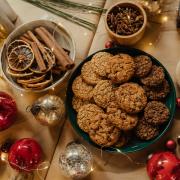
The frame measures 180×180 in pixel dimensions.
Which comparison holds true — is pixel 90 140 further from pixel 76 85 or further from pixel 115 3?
pixel 115 3

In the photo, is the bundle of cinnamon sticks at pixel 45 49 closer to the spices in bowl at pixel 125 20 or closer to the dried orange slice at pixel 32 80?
the dried orange slice at pixel 32 80

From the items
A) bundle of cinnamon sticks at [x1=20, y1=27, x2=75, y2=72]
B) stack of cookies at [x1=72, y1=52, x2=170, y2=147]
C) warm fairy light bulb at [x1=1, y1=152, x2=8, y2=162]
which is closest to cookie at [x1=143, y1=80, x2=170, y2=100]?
stack of cookies at [x1=72, y1=52, x2=170, y2=147]

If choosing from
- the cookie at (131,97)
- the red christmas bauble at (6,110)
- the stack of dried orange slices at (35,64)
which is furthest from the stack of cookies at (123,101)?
the red christmas bauble at (6,110)

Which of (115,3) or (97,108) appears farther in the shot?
(115,3)

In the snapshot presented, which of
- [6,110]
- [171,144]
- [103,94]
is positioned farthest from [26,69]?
[171,144]

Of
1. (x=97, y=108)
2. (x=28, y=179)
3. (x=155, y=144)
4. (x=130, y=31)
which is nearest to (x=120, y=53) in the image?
(x=130, y=31)
